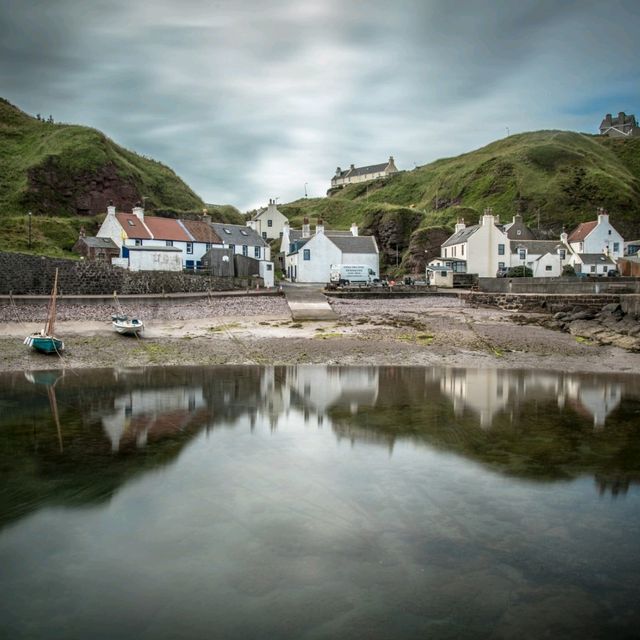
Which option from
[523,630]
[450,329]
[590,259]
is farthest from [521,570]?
[590,259]

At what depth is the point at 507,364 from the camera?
2155 cm

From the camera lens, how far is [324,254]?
179 ft

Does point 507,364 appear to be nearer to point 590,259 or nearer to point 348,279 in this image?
point 348,279

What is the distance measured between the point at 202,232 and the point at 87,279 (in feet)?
53.9

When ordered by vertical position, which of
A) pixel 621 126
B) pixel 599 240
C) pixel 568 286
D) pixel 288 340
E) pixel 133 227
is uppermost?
pixel 621 126

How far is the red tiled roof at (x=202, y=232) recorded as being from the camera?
164 ft

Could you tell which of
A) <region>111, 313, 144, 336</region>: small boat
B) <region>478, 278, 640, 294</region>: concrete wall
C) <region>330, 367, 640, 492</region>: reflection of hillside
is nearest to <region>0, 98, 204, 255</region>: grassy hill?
<region>111, 313, 144, 336</region>: small boat

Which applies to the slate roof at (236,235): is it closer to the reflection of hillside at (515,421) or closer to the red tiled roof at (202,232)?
the red tiled roof at (202,232)

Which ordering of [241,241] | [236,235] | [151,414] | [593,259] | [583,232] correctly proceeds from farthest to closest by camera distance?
[583,232] → [593,259] → [236,235] → [241,241] → [151,414]

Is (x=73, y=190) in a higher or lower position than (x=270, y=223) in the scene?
higher

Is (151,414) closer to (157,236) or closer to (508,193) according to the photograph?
(157,236)

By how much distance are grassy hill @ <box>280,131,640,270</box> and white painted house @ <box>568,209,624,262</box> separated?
11060mm

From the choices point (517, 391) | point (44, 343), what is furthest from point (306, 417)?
point (44, 343)

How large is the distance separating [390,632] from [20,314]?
28.9m
